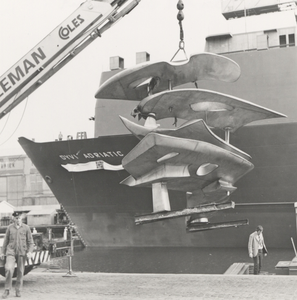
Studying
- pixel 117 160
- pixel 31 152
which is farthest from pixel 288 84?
pixel 31 152

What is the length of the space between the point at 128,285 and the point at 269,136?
1089 centimetres

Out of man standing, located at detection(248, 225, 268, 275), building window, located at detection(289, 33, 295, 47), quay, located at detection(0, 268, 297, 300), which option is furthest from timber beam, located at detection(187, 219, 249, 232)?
building window, located at detection(289, 33, 295, 47)

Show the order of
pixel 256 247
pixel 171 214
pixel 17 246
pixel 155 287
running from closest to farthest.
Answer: pixel 17 246 → pixel 155 287 → pixel 171 214 → pixel 256 247

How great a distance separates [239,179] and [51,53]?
412 inches

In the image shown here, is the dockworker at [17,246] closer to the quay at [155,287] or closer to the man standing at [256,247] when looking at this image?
the quay at [155,287]

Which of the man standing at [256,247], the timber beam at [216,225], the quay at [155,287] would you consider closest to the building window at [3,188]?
the quay at [155,287]

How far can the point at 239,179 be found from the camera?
18281mm

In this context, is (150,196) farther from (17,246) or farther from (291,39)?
(17,246)

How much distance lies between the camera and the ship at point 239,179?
1847 centimetres

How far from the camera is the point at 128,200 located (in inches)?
796

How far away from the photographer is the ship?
18469 mm

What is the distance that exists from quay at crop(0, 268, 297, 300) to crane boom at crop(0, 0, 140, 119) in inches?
158

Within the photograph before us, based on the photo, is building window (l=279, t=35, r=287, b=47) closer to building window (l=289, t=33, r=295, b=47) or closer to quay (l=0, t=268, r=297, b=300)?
building window (l=289, t=33, r=295, b=47)

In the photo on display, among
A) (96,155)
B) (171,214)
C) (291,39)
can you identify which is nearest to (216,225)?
(171,214)
